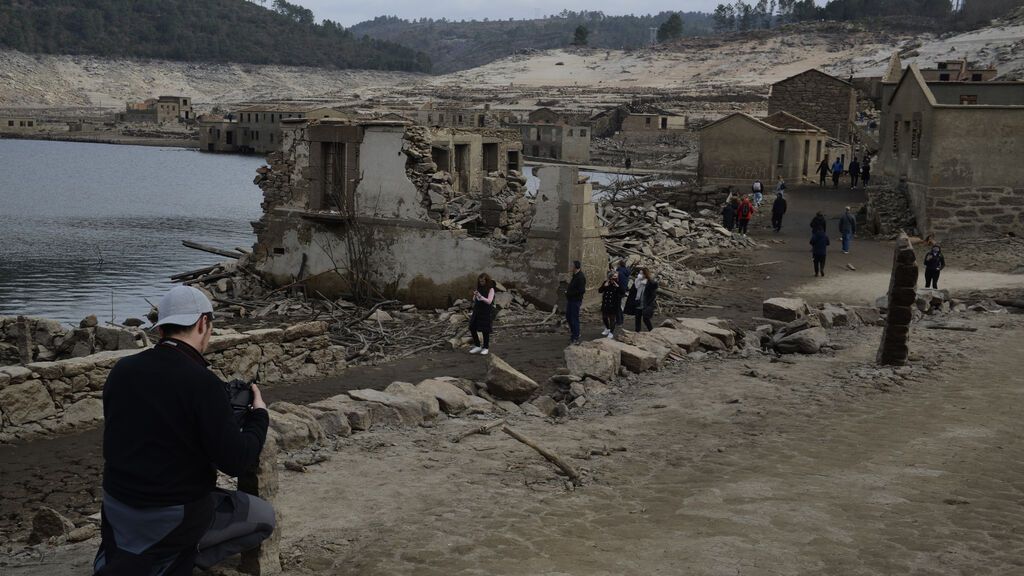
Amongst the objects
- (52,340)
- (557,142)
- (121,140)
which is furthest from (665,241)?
(121,140)

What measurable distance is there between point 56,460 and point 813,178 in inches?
1284

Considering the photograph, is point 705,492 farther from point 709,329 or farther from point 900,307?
point 709,329

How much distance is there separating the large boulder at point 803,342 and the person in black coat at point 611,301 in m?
2.76

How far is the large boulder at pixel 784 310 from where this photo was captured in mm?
16188

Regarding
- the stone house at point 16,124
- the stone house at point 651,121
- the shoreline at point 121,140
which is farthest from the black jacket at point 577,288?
the stone house at point 16,124

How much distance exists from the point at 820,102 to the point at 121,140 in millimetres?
98915

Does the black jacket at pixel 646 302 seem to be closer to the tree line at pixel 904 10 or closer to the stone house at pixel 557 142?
the stone house at pixel 557 142

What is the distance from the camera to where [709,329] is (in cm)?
1430

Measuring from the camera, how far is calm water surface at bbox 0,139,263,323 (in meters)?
28.8

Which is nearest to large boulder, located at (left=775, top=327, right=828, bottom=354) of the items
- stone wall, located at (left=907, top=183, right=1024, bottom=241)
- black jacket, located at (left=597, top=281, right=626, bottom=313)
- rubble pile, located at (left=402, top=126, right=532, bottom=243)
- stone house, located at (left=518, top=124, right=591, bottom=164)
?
black jacket, located at (left=597, top=281, right=626, bottom=313)

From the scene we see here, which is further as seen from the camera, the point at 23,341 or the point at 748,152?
the point at 748,152

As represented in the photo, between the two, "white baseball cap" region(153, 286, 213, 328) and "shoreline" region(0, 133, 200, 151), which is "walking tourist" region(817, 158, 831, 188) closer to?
"white baseball cap" region(153, 286, 213, 328)

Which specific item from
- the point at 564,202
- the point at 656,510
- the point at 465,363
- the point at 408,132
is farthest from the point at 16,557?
the point at 408,132

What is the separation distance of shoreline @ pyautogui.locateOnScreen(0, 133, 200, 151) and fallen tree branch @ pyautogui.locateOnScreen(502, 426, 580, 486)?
11483 centimetres
